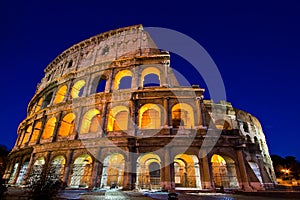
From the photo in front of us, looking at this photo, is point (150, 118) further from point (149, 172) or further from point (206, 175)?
point (206, 175)

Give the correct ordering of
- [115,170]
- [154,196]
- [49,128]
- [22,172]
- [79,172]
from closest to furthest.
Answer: [154,196], [79,172], [115,170], [22,172], [49,128]

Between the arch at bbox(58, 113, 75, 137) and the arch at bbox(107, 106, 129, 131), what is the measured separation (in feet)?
12.3

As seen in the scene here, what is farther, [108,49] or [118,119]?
[108,49]

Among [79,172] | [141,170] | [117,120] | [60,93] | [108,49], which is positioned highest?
[108,49]

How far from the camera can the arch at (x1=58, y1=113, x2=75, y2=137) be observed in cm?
1634

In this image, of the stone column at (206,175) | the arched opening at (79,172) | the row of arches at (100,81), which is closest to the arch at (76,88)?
the row of arches at (100,81)

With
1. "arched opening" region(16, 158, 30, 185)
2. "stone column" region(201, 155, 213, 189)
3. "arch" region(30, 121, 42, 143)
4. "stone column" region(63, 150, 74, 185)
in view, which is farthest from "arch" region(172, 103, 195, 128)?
"arched opening" region(16, 158, 30, 185)

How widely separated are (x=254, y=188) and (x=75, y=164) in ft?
41.1

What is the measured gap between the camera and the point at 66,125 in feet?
55.4

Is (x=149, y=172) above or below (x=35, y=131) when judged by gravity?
below

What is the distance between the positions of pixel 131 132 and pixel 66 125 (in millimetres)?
7322

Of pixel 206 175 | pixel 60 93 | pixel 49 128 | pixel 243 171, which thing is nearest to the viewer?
pixel 206 175

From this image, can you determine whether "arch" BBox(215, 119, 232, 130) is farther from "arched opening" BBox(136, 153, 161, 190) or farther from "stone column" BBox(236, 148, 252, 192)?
"arched opening" BBox(136, 153, 161, 190)

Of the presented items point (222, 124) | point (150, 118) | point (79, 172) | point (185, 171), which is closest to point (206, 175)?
point (185, 171)
